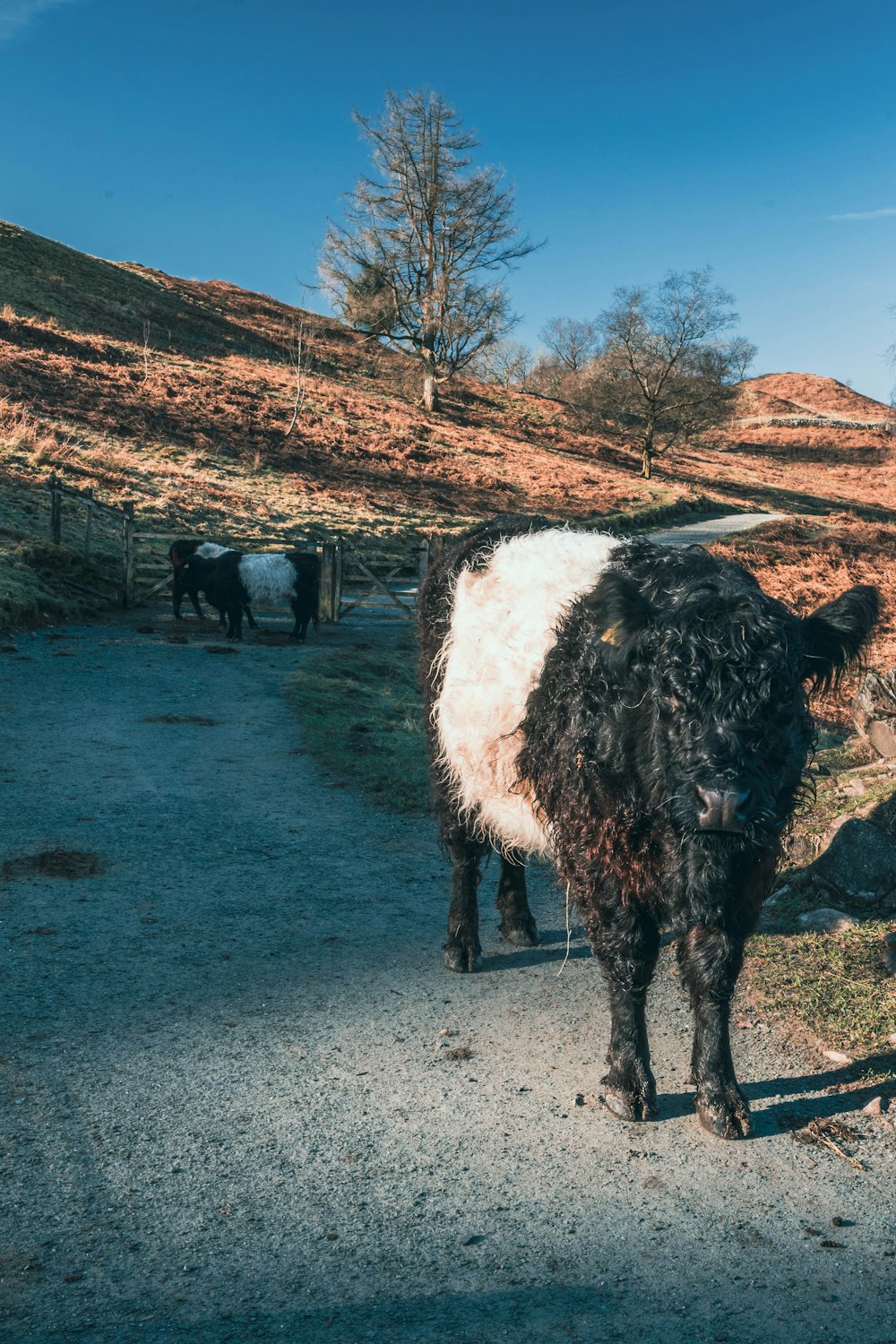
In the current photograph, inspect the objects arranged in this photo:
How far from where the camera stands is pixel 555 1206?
3186mm

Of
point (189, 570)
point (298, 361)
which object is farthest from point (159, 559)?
point (298, 361)

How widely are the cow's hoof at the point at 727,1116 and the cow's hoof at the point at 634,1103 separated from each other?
0.69 feet

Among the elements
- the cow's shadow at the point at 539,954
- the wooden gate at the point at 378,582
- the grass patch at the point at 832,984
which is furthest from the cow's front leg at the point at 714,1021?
the wooden gate at the point at 378,582

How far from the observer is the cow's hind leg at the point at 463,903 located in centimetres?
509

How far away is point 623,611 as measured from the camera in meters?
3.54

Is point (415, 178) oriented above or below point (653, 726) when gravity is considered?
above

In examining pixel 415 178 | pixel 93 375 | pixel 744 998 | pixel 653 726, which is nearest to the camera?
pixel 653 726

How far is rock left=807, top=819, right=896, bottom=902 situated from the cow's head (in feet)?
7.69

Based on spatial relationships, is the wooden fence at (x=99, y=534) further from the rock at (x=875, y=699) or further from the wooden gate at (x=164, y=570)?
the rock at (x=875, y=699)

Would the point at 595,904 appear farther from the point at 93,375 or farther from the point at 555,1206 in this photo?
the point at 93,375

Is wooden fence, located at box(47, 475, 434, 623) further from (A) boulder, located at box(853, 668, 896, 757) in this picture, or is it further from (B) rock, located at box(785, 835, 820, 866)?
(B) rock, located at box(785, 835, 820, 866)

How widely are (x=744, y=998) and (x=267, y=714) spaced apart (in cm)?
749

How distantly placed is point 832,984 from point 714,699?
89.4 inches

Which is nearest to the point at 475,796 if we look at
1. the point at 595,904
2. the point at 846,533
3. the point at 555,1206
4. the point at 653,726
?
the point at 595,904
